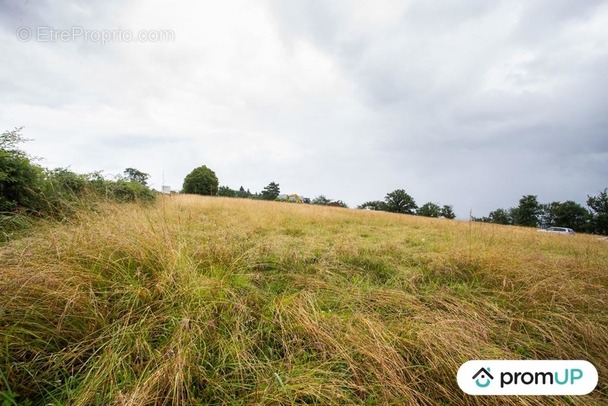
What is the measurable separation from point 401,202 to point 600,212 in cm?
3219

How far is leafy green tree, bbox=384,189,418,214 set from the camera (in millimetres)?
60219

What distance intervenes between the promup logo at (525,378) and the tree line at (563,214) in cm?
4702

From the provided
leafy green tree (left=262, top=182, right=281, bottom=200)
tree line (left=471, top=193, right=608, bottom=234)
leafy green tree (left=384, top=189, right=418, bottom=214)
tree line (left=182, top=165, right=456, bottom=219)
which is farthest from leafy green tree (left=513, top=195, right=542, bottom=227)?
leafy green tree (left=262, top=182, right=281, bottom=200)

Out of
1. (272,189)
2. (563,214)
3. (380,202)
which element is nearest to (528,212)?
(563,214)

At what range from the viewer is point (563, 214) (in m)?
41.5

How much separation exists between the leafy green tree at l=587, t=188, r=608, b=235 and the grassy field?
171 ft

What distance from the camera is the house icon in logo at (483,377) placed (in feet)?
4.77

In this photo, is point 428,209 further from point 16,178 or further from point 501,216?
point 16,178

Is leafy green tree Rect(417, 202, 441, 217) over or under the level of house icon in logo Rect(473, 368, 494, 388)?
over

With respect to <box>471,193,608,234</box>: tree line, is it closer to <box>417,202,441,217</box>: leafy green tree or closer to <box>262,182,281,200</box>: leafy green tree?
<box>417,202,441,217</box>: leafy green tree

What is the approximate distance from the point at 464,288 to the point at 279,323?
226 cm

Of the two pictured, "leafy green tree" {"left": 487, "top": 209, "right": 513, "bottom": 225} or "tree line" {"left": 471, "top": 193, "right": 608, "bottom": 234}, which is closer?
"tree line" {"left": 471, "top": 193, "right": 608, "bottom": 234}

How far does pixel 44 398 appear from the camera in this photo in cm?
120

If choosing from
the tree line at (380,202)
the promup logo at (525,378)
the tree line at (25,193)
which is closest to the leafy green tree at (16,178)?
the tree line at (25,193)
